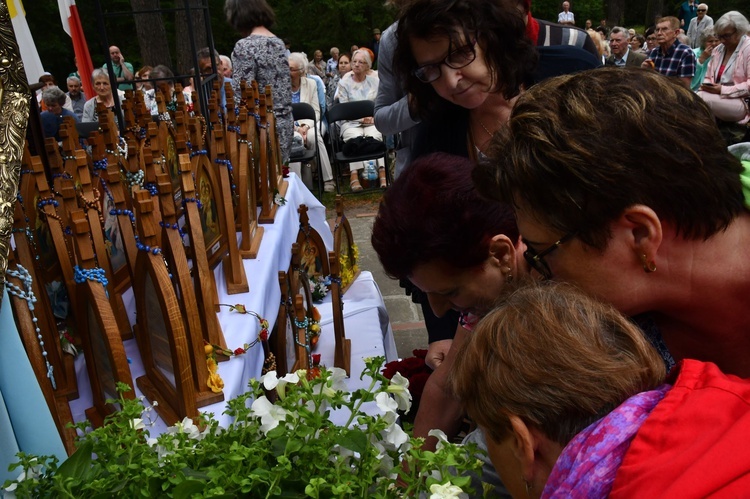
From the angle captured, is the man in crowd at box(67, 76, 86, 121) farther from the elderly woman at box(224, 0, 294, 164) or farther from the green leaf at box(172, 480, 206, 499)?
the green leaf at box(172, 480, 206, 499)

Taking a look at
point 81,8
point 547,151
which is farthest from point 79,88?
point 81,8

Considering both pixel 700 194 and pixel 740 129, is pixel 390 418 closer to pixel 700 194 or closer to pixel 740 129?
pixel 700 194

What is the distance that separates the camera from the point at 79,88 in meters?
8.01

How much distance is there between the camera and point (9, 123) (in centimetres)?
136

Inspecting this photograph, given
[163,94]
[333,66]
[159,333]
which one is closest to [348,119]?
[163,94]

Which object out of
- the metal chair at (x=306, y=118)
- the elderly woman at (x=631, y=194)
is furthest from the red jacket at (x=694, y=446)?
the metal chair at (x=306, y=118)

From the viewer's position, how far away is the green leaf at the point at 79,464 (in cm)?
92

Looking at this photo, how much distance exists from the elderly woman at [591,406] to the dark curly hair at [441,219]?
456mm

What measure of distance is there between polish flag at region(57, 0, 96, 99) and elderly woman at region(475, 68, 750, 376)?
4.84 meters

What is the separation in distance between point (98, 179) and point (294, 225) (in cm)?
123

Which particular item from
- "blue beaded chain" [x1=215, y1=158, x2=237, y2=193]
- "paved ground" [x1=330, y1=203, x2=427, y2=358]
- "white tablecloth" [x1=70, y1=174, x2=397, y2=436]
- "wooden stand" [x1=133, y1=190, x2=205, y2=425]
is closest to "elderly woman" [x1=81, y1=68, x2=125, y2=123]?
"paved ground" [x1=330, y1=203, x2=427, y2=358]

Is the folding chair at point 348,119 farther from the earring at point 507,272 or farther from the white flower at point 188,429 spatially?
the white flower at point 188,429

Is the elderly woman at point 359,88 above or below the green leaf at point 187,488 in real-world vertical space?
below

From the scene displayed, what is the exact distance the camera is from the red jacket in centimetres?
66
